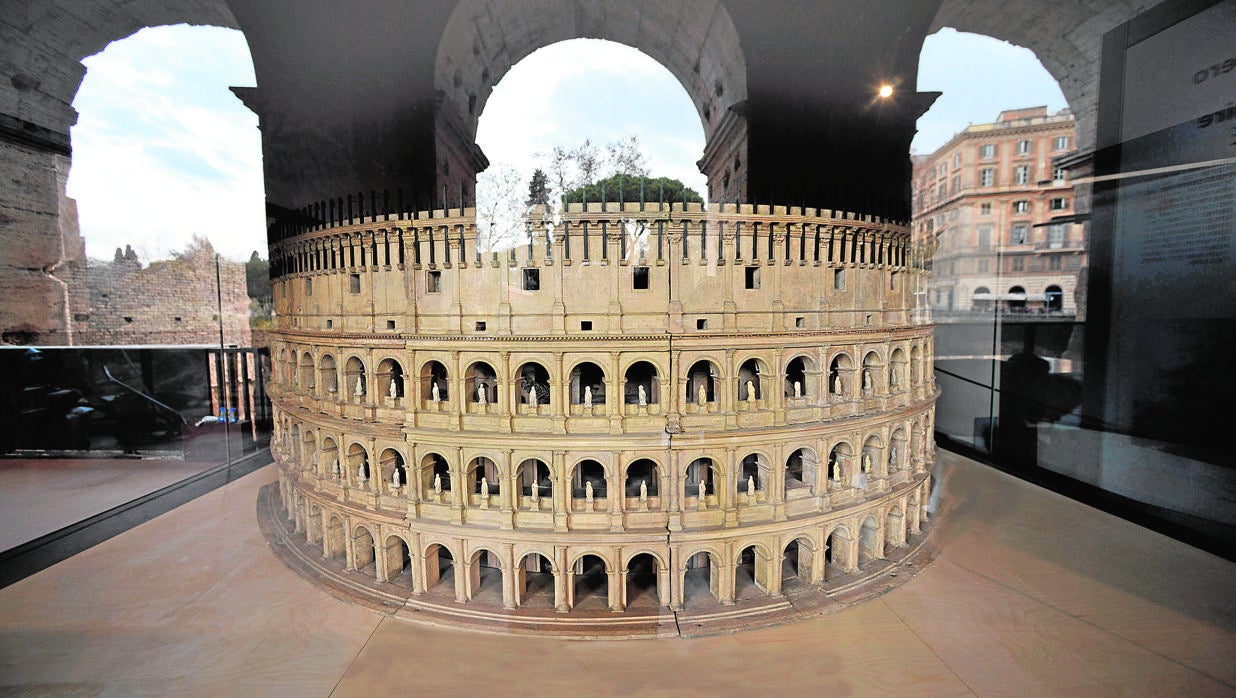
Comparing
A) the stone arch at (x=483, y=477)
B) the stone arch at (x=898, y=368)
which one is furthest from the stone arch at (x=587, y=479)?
the stone arch at (x=898, y=368)

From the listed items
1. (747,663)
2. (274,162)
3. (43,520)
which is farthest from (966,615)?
(43,520)

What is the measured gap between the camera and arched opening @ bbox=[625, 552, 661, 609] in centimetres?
644

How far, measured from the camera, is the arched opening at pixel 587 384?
6.86 m

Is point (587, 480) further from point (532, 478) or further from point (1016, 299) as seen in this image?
point (1016, 299)

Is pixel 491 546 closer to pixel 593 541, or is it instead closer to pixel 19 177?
pixel 593 541

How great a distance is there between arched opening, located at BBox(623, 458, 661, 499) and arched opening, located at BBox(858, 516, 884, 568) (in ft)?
11.6

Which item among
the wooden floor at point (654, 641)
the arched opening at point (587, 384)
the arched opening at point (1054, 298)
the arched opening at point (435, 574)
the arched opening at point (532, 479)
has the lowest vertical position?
the wooden floor at point (654, 641)

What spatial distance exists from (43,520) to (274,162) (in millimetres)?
7867

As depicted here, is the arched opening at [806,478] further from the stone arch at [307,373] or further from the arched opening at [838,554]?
the stone arch at [307,373]

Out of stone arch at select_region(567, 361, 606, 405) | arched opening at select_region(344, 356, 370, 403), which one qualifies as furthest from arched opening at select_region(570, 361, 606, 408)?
arched opening at select_region(344, 356, 370, 403)

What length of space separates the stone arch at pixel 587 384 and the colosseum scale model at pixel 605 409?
0.12ft

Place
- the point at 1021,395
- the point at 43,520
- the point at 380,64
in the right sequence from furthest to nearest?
the point at 1021,395, the point at 43,520, the point at 380,64

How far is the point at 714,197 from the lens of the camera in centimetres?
592

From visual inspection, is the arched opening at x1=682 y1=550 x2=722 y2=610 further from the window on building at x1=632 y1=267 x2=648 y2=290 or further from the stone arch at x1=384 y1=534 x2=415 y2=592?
the stone arch at x1=384 y1=534 x2=415 y2=592
